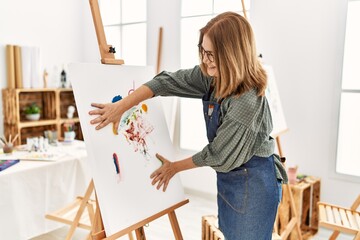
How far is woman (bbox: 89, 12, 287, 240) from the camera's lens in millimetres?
1273

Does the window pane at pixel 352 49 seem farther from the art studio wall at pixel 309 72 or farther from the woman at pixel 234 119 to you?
the woman at pixel 234 119

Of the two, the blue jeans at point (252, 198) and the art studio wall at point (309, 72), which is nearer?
the blue jeans at point (252, 198)

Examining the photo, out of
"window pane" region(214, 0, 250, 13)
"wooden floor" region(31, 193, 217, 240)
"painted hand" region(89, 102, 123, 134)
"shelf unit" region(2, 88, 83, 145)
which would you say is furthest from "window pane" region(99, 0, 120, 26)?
"painted hand" region(89, 102, 123, 134)

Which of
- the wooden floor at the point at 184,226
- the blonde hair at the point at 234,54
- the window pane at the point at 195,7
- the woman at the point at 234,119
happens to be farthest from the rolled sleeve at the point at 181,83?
the window pane at the point at 195,7

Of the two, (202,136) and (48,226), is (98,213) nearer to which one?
(48,226)

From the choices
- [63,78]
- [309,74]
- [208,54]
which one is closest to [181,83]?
[208,54]

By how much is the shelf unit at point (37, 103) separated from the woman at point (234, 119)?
290 cm

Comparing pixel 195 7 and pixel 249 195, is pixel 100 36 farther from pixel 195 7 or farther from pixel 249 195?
pixel 195 7

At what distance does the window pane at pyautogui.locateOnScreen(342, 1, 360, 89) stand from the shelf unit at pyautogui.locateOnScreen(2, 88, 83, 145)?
3118 mm

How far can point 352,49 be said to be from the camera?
280 cm

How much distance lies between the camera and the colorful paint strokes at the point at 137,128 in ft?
5.07

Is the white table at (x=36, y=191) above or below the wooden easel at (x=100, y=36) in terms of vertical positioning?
below

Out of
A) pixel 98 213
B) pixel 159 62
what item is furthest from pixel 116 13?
pixel 98 213

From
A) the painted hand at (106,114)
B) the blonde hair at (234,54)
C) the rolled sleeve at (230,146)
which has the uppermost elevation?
the blonde hair at (234,54)
